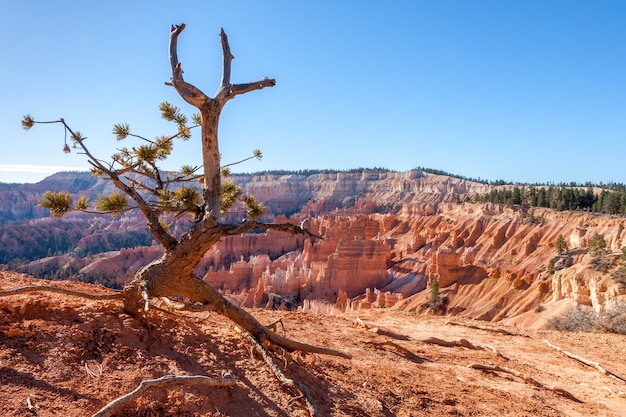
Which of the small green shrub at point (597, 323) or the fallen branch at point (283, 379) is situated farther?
→ the small green shrub at point (597, 323)

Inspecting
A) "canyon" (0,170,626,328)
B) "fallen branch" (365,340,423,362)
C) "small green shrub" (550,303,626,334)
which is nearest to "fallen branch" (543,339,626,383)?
"fallen branch" (365,340,423,362)

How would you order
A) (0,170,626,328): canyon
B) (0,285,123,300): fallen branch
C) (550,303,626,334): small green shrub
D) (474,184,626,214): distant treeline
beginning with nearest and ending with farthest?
(0,285,123,300): fallen branch < (550,303,626,334): small green shrub < (0,170,626,328): canyon < (474,184,626,214): distant treeline

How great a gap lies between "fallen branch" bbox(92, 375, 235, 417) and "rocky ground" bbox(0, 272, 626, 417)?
0.24 ft

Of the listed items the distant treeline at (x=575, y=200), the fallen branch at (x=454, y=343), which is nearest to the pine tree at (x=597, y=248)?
the distant treeline at (x=575, y=200)

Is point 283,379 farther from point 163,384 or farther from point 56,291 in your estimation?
point 56,291

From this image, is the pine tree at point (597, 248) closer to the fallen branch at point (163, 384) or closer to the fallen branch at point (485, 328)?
the fallen branch at point (485, 328)

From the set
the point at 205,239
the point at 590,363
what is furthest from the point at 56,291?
the point at 590,363

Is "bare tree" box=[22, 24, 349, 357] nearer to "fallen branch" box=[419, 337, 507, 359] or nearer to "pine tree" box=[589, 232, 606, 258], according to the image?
"fallen branch" box=[419, 337, 507, 359]

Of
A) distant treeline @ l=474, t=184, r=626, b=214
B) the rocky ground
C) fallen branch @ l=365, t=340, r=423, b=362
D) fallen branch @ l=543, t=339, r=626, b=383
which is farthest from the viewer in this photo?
distant treeline @ l=474, t=184, r=626, b=214

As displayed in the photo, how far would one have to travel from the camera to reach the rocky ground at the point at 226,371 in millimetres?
2955

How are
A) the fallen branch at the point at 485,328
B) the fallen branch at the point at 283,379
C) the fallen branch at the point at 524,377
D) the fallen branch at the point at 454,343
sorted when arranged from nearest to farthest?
the fallen branch at the point at 283,379 → the fallen branch at the point at 524,377 → the fallen branch at the point at 454,343 → the fallen branch at the point at 485,328

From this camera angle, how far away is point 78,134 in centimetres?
412

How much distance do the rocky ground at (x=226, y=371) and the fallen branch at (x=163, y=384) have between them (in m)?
0.07

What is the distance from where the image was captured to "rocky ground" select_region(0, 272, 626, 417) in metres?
2.96
